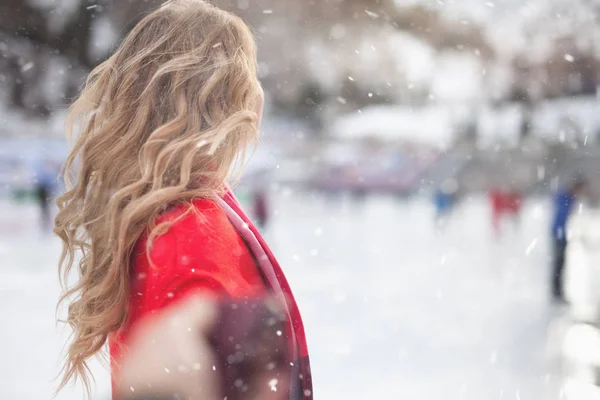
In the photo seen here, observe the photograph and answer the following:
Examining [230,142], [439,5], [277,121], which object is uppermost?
[439,5]

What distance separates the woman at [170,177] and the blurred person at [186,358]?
0.02 metres

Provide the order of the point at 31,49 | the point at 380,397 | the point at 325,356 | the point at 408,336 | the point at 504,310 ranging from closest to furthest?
the point at 380,397 < the point at 325,356 < the point at 408,336 < the point at 504,310 < the point at 31,49

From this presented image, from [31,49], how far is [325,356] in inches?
426

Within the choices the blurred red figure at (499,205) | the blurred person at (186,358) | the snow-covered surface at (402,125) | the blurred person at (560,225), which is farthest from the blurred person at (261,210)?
the snow-covered surface at (402,125)

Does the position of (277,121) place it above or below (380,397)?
above

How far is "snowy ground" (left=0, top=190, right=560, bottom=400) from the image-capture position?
10.6ft

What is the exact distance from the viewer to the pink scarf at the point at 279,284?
85 cm

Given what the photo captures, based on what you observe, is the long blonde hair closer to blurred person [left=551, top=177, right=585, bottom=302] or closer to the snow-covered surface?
blurred person [left=551, top=177, right=585, bottom=302]

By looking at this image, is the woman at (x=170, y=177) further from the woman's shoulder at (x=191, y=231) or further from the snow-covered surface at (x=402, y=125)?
the snow-covered surface at (x=402, y=125)

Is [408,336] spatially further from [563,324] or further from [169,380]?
[169,380]

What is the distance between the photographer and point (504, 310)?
4.91 m

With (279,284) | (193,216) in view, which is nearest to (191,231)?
(193,216)

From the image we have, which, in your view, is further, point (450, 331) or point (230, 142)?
point (450, 331)

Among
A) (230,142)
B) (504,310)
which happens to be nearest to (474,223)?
(504,310)
